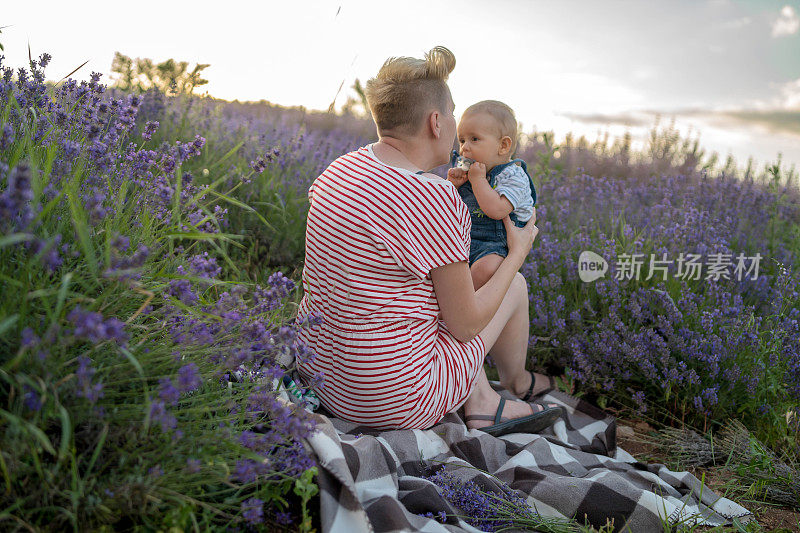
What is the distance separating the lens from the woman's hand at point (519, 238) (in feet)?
8.20

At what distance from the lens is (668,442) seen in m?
2.63

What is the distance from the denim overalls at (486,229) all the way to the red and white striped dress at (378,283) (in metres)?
0.53

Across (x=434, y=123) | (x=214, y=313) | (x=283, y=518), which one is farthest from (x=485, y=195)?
(x=283, y=518)

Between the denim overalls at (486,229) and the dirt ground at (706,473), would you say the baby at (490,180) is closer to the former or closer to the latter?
the denim overalls at (486,229)

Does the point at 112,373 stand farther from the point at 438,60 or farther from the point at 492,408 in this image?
the point at 492,408

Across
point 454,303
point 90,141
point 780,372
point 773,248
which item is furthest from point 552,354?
point 90,141

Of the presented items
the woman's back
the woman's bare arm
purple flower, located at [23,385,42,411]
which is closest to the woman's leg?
the woman's bare arm

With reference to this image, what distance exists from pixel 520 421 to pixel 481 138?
1210 millimetres

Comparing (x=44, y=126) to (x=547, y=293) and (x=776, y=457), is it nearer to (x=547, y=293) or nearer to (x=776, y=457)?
(x=547, y=293)

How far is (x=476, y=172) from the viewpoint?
2.58 metres

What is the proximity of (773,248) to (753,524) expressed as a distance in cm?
257

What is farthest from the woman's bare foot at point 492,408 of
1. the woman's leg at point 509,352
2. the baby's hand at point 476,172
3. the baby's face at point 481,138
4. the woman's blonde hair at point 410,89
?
the woman's blonde hair at point 410,89

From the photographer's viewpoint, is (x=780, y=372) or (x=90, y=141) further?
(x=780, y=372)

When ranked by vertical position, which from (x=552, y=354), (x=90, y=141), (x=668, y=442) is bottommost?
(x=668, y=442)
